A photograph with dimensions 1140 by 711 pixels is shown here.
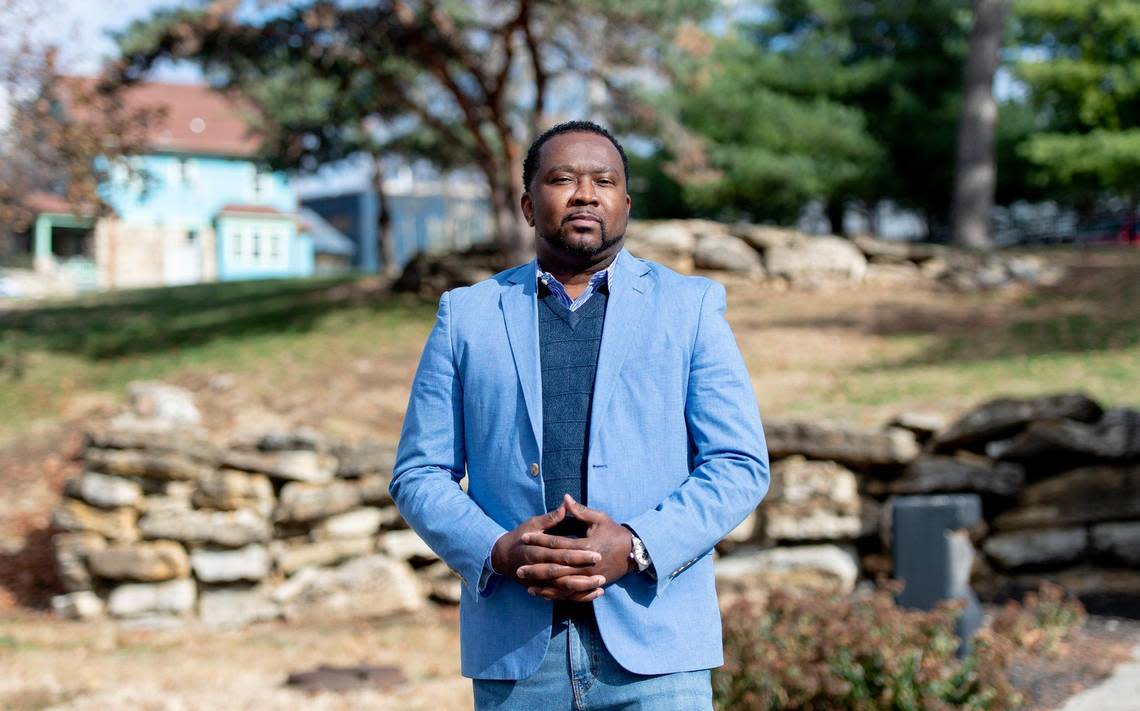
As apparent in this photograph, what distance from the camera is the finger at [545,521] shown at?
2301mm

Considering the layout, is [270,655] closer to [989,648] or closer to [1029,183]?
[989,648]

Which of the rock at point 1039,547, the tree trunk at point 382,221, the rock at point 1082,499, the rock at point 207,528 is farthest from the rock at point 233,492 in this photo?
the tree trunk at point 382,221

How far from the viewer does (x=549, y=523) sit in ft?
7.55

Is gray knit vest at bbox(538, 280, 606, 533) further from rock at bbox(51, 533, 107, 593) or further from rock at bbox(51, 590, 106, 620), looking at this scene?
rock at bbox(51, 590, 106, 620)

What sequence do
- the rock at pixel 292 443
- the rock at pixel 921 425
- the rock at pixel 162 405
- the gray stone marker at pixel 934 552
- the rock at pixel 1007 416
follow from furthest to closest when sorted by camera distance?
the rock at pixel 162 405, the rock at pixel 292 443, the rock at pixel 921 425, the rock at pixel 1007 416, the gray stone marker at pixel 934 552

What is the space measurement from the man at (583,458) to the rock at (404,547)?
646cm

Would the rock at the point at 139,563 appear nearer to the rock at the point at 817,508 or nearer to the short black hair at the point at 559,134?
Result: the rock at the point at 817,508


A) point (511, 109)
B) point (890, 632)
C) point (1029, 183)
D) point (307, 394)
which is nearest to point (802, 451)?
point (890, 632)

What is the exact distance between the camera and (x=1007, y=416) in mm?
8109

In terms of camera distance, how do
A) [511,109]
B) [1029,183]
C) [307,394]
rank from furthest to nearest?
1. [511,109]
2. [1029,183]
3. [307,394]

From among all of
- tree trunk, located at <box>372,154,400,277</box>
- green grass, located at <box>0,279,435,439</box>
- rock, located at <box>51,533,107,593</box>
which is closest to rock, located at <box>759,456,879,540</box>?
rock, located at <box>51,533,107,593</box>

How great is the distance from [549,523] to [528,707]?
42 cm

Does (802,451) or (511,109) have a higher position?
(511,109)

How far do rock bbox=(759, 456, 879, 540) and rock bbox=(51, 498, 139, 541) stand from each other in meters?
4.77
